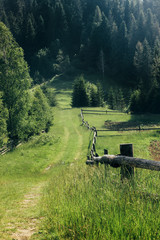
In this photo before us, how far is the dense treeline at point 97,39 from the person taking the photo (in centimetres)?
8788

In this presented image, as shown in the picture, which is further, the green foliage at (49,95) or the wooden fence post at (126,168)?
the green foliage at (49,95)

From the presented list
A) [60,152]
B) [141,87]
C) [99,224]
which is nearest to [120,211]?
[99,224]

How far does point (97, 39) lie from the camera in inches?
4823

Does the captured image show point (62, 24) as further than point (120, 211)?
Yes

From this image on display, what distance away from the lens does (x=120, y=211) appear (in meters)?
4.14

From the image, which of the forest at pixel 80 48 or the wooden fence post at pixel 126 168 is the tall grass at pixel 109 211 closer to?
the wooden fence post at pixel 126 168

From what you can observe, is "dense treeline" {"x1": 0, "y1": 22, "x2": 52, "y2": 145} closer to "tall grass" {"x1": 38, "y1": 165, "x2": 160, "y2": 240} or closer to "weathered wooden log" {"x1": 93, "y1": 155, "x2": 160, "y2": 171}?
"weathered wooden log" {"x1": 93, "y1": 155, "x2": 160, "y2": 171}

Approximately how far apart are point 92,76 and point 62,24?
8043cm

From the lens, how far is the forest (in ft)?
74.7

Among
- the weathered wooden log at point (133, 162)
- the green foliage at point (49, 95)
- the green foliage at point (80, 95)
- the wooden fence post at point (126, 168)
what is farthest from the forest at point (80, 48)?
the wooden fence post at point (126, 168)

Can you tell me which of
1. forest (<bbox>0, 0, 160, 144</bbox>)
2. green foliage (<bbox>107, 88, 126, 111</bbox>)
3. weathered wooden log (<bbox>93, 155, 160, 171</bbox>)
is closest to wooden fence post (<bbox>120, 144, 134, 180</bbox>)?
weathered wooden log (<bbox>93, 155, 160, 171</bbox>)

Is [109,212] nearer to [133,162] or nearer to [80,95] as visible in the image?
[133,162]

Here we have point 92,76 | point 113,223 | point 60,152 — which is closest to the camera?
point 113,223

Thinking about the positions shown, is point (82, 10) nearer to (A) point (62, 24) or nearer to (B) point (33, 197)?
(A) point (62, 24)
